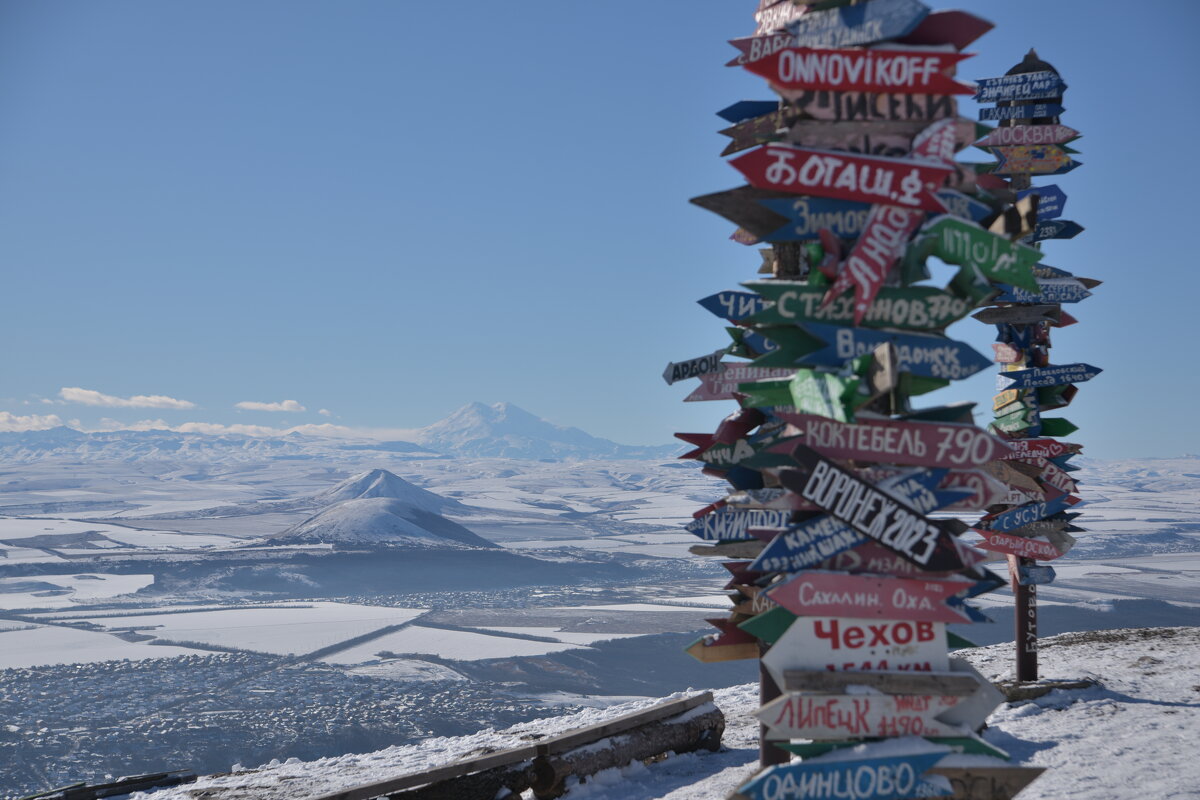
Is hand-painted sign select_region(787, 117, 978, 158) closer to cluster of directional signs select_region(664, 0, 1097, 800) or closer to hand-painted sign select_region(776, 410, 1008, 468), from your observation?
cluster of directional signs select_region(664, 0, 1097, 800)

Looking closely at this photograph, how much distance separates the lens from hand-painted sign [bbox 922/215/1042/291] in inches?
208

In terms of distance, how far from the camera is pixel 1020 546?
11.2m

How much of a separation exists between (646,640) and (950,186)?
1576 inches

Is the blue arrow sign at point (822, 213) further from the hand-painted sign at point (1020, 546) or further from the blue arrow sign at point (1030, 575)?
the blue arrow sign at point (1030, 575)

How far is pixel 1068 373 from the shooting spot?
11383 mm

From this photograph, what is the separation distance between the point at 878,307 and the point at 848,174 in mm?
776

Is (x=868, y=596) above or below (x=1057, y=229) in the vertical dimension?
below

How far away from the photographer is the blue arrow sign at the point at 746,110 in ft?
21.2

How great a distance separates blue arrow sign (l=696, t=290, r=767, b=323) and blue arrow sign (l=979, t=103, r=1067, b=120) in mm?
6507

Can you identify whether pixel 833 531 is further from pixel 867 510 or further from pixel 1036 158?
pixel 1036 158

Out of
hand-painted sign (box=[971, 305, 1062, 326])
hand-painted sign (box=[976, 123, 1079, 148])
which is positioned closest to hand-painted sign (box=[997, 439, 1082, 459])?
hand-painted sign (box=[971, 305, 1062, 326])

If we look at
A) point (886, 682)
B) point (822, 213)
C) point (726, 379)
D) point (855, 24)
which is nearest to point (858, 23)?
point (855, 24)

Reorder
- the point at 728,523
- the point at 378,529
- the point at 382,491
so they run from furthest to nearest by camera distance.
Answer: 1. the point at 382,491
2. the point at 378,529
3. the point at 728,523

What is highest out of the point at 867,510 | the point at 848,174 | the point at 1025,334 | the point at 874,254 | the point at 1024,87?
the point at 1024,87
